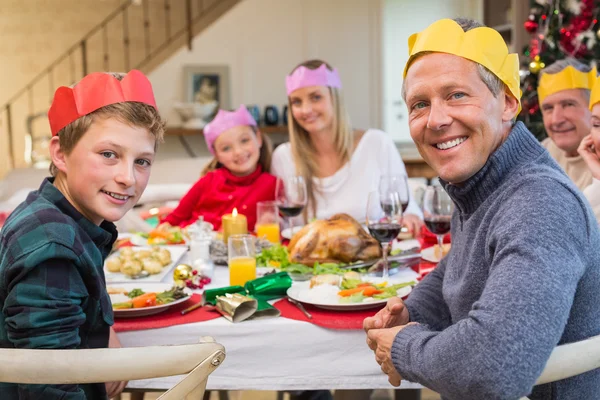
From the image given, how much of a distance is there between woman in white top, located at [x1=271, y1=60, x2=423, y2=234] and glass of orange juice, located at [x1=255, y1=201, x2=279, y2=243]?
0.57m

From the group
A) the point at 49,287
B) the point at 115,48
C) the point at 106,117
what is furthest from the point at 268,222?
the point at 115,48

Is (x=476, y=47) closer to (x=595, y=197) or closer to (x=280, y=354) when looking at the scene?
(x=280, y=354)

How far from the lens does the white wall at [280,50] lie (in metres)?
7.02

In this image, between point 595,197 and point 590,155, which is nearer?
point 595,197

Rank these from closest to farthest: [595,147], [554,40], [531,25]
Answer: [595,147] < [554,40] < [531,25]

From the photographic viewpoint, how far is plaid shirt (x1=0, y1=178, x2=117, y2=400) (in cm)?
115

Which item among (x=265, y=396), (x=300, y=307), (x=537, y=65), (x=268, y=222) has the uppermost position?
(x=537, y=65)

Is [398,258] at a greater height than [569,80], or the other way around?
[569,80]

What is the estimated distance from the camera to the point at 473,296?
1166 mm

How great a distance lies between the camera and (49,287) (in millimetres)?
1178

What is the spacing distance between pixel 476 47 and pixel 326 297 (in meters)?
0.70

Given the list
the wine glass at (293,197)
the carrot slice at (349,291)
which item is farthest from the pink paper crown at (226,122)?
the carrot slice at (349,291)

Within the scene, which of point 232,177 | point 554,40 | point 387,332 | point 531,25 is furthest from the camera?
point 531,25

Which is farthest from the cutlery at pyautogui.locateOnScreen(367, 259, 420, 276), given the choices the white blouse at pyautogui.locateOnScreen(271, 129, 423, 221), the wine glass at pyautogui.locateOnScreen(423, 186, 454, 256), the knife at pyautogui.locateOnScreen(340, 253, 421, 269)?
the white blouse at pyautogui.locateOnScreen(271, 129, 423, 221)
